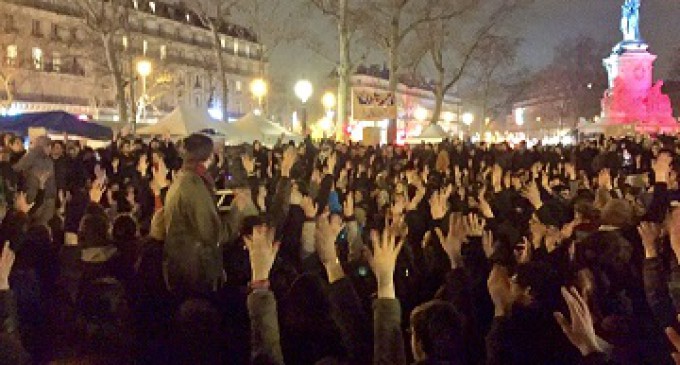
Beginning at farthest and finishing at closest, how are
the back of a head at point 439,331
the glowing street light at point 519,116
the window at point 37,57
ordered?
the glowing street light at point 519,116, the window at point 37,57, the back of a head at point 439,331

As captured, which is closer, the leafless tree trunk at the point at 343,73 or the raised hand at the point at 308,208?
the raised hand at the point at 308,208

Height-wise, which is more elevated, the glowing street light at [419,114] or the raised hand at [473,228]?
the glowing street light at [419,114]

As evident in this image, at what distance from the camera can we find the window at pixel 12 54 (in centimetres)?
5503

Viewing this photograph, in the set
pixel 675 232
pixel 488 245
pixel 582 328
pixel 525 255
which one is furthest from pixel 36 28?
pixel 582 328

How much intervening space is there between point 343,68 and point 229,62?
6588cm

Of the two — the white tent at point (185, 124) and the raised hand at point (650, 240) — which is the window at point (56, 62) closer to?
the white tent at point (185, 124)

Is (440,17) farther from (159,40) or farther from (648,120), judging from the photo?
(159,40)

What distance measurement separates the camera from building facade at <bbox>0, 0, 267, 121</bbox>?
184 feet

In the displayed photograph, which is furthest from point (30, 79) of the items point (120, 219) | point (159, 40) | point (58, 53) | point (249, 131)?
point (120, 219)

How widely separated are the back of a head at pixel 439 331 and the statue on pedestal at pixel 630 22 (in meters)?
49.5

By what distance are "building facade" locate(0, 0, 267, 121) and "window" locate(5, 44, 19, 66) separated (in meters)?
0.03

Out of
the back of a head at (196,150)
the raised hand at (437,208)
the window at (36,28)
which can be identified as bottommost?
the raised hand at (437,208)

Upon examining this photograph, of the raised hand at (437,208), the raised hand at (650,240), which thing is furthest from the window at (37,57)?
the raised hand at (650,240)

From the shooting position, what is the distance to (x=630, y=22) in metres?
50.5
